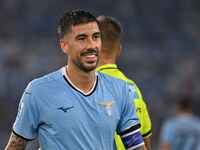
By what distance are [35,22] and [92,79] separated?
45.4ft

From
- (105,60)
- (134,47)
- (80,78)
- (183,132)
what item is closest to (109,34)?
(105,60)

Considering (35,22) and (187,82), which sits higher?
(35,22)

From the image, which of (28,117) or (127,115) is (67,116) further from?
(127,115)

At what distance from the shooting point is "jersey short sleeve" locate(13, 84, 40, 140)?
2557mm

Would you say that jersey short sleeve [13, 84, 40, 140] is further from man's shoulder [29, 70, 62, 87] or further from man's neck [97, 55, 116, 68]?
man's neck [97, 55, 116, 68]

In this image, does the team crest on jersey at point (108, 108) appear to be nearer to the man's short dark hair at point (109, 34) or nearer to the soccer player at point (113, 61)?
the soccer player at point (113, 61)

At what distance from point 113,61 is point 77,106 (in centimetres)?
108

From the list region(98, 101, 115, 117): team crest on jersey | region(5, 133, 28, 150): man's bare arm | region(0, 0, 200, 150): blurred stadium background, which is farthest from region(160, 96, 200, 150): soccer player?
region(0, 0, 200, 150): blurred stadium background

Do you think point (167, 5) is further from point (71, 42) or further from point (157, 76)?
point (71, 42)

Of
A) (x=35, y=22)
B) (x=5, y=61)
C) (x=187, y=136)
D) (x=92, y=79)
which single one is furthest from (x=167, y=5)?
(x=92, y=79)

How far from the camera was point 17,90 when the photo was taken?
526 inches

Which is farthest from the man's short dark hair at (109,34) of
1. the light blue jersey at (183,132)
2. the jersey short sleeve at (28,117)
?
the light blue jersey at (183,132)

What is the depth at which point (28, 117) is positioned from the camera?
2.56 meters

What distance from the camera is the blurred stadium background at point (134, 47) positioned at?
45.1ft
